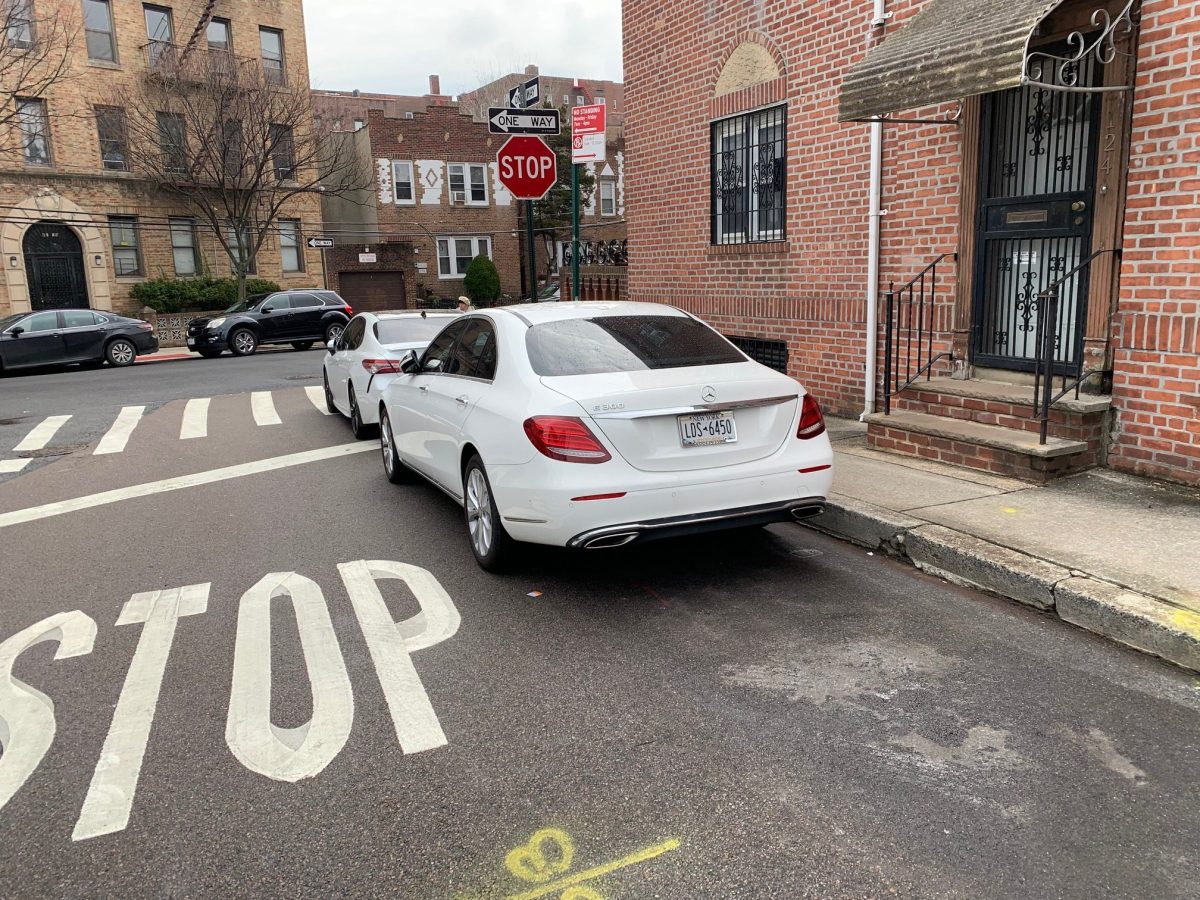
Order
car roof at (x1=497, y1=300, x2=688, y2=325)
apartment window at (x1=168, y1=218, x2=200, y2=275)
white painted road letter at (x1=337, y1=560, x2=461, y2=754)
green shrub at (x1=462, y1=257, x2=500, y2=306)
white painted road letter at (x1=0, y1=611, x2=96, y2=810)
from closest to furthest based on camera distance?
white painted road letter at (x1=0, y1=611, x2=96, y2=810) < white painted road letter at (x1=337, y1=560, x2=461, y2=754) < car roof at (x1=497, y1=300, x2=688, y2=325) < apartment window at (x1=168, y1=218, x2=200, y2=275) < green shrub at (x1=462, y1=257, x2=500, y2=306)

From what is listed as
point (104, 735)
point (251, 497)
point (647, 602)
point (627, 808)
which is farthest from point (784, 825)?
point (251, 497)

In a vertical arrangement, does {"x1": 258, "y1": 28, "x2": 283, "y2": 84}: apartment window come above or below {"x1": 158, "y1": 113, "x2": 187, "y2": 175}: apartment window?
Answer: above

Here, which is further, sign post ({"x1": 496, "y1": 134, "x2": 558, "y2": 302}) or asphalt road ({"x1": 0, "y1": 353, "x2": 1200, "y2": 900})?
sign post ({"x1": 496, "y1": 134, "x2": 558, "y2": 302})

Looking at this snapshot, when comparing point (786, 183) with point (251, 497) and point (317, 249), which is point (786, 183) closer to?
point (251, 497)

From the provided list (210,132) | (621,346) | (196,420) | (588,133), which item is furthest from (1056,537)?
(210,132)

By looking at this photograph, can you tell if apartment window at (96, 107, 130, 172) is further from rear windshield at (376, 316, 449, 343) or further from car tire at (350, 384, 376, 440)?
rear windshield at (376, 316, 449, 343)

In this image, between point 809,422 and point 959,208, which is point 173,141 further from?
point 809,422

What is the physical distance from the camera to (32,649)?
15.1 ft

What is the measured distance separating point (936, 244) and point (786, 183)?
7.46 feet

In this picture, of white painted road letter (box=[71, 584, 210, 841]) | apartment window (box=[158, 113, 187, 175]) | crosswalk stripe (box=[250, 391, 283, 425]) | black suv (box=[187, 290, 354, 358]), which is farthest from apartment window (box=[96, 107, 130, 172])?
white painted road letter (box=[71, 584, 210, 841])

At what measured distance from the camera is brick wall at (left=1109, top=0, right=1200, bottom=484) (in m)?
6.02

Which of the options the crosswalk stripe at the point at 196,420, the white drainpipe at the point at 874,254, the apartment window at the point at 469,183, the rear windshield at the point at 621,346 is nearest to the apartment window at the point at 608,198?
the apartment window at the point at 469,183

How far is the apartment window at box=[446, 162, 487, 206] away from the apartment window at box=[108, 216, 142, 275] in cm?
1464

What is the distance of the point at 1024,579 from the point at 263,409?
1113 centimetres
